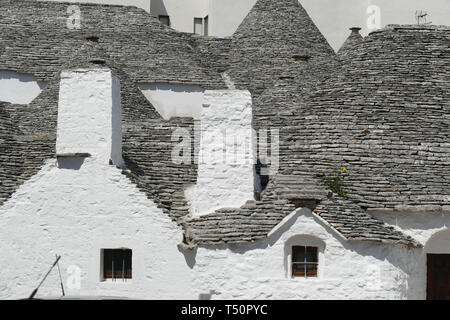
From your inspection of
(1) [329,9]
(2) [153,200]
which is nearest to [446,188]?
(2) [153,200]

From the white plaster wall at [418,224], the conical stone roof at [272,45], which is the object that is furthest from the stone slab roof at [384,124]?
the conical stone roof at [272,45]

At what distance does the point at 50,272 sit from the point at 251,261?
172 inches

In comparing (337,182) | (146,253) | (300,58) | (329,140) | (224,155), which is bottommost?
(146,253)

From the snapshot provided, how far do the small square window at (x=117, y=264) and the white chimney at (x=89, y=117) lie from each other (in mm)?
1943

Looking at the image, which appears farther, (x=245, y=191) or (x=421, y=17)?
(x=421, y=17)

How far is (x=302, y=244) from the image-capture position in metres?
23.8

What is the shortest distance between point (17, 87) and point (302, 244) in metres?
18.1

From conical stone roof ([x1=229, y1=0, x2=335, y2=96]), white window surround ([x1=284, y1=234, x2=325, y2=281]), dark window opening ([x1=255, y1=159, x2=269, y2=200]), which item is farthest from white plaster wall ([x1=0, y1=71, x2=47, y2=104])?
white window surround ([x1=284, y1=234, x2=325, y2=281])

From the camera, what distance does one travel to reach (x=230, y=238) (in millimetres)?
23406

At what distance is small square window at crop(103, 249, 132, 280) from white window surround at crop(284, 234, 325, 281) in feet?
11.3

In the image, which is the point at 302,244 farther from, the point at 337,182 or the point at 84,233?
→ the point at 84,233

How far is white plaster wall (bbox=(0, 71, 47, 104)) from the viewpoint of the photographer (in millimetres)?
39031

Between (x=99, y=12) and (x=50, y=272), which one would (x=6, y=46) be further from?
(x=50, y=272)

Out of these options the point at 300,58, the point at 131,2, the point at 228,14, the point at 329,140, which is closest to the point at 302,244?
the point at 329,140
